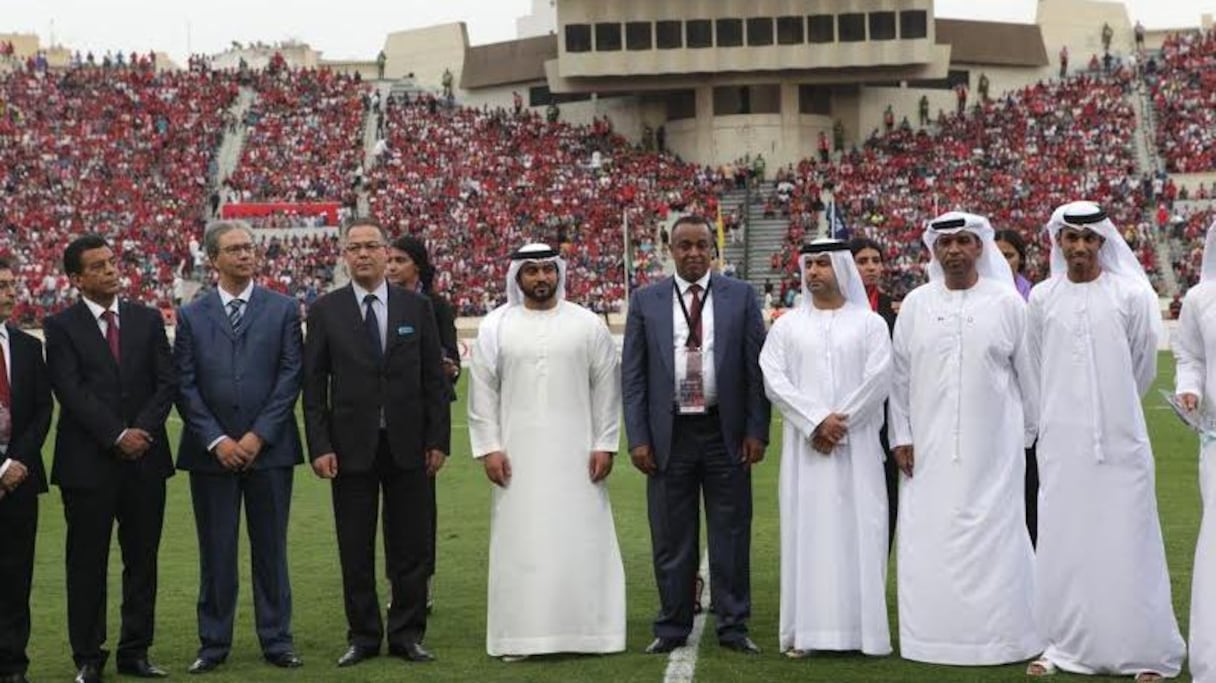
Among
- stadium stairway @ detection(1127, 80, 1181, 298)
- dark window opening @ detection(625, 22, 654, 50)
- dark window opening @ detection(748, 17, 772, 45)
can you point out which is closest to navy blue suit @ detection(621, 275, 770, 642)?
stadium stairway @ detection(1127, 80, 1181, 298)

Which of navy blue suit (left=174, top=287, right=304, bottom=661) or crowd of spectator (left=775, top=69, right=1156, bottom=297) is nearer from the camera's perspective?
navy blue suit (left=174, top=287, right=304, bottom=661)

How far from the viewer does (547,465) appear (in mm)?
10008

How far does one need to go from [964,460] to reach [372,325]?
3.06 m

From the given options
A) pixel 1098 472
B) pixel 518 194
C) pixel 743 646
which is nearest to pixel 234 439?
pixel 743 646

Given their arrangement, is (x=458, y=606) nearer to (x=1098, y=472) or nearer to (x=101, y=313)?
(x=101, y=313)

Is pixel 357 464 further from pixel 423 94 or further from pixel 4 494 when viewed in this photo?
pixel 423 94

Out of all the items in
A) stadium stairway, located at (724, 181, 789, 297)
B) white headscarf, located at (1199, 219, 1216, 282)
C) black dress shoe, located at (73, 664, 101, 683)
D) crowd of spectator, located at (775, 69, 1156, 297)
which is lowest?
black dress shoe, located at (73, 664, 101, 683)

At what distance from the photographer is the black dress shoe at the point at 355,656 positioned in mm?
9742

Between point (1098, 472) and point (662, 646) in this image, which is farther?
point (662, 646)

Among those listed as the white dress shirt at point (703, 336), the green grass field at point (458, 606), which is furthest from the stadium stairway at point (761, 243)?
the white dress shirt at point (703, 336)

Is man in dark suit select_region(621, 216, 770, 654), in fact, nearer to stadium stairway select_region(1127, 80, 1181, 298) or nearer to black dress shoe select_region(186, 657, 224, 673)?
black dress shoe select_region(186, 657, 224, 673)

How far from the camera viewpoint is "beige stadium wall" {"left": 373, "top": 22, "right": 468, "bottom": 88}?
77.9 meters

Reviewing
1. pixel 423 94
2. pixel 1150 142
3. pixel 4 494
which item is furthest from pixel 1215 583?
pixel 423 94

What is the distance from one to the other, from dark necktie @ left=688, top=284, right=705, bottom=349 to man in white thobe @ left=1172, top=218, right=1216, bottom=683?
2.39 meters
